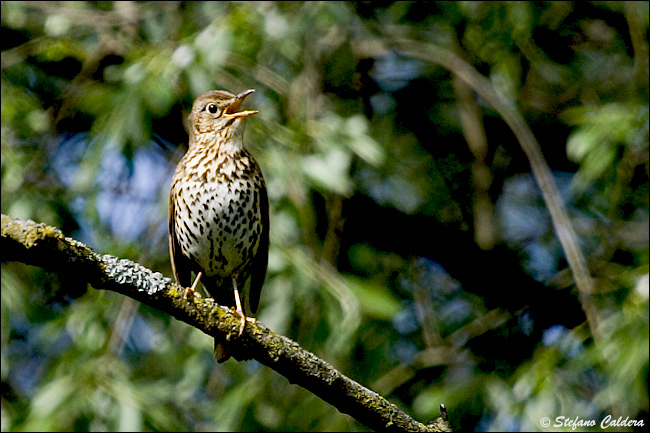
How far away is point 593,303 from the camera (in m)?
5.69

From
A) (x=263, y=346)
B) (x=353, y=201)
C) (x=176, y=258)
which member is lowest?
(x=263, y=346)

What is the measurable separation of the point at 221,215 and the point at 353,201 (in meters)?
2.42

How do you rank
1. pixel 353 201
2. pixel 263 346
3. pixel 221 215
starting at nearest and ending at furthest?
pixel 263 346 → pixel 221 215 → pixel 353 201

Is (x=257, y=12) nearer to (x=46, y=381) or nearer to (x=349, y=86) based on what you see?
(x=349, y=86)

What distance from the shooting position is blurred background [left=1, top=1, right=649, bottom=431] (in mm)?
4934

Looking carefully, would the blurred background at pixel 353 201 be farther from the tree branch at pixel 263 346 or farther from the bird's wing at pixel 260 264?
the tree branch at pixel 263 346

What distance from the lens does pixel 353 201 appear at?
6750 millimetres

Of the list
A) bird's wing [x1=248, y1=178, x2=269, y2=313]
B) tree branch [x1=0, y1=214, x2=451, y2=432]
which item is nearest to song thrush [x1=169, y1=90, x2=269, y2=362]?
bird's wing [x1=248, y1=178, x2=269, y2=313]

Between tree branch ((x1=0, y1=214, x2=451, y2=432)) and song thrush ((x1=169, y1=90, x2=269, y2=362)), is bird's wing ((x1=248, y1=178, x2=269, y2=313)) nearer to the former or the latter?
song thrush ((x1=169, y1=90, x2=269, y2=362))

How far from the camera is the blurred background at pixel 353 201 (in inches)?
194

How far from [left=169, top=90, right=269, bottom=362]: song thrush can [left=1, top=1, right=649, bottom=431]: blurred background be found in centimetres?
18

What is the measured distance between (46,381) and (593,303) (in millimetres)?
3065

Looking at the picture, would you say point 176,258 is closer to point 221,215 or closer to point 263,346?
point 221,215

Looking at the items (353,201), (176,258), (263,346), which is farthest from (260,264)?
(353,201)
